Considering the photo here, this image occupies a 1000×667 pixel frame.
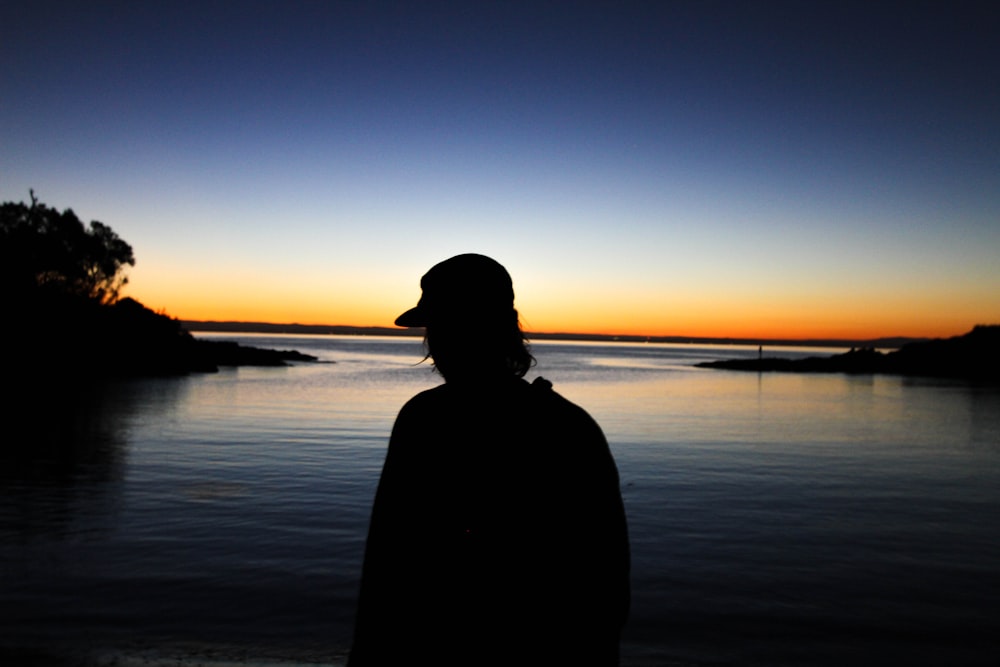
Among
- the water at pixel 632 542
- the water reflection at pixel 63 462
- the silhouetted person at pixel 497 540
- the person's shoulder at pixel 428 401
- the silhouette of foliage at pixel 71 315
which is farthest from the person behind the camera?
the silhouette of foliage at pixel 71 315

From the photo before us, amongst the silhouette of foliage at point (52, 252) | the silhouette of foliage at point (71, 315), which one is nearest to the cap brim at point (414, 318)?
the silhouette of foliage at point (71, 315)

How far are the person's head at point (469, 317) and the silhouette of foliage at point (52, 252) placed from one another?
186 ft

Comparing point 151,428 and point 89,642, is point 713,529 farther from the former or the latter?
point 151,428

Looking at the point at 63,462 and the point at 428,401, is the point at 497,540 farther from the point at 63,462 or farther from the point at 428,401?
the point at 63,462

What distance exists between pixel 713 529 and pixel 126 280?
2774 inches

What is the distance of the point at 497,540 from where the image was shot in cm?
215

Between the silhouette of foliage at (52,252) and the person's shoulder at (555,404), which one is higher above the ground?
the silhouette of foliage at (52,252)

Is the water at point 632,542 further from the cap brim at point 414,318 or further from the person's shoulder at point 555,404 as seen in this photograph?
the person's shoulder at point 555,404

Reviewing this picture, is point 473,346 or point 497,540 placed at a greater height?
point 473,346

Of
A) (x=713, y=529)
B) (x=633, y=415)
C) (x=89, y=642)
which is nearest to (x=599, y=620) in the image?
(x=89, y=642)

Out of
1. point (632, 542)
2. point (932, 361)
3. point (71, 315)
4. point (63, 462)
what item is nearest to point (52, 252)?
point (71, 315)

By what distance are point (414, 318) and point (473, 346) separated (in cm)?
26

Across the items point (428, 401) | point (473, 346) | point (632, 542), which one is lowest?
point (632, 542)

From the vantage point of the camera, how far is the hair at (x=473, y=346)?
2346 millimetres
